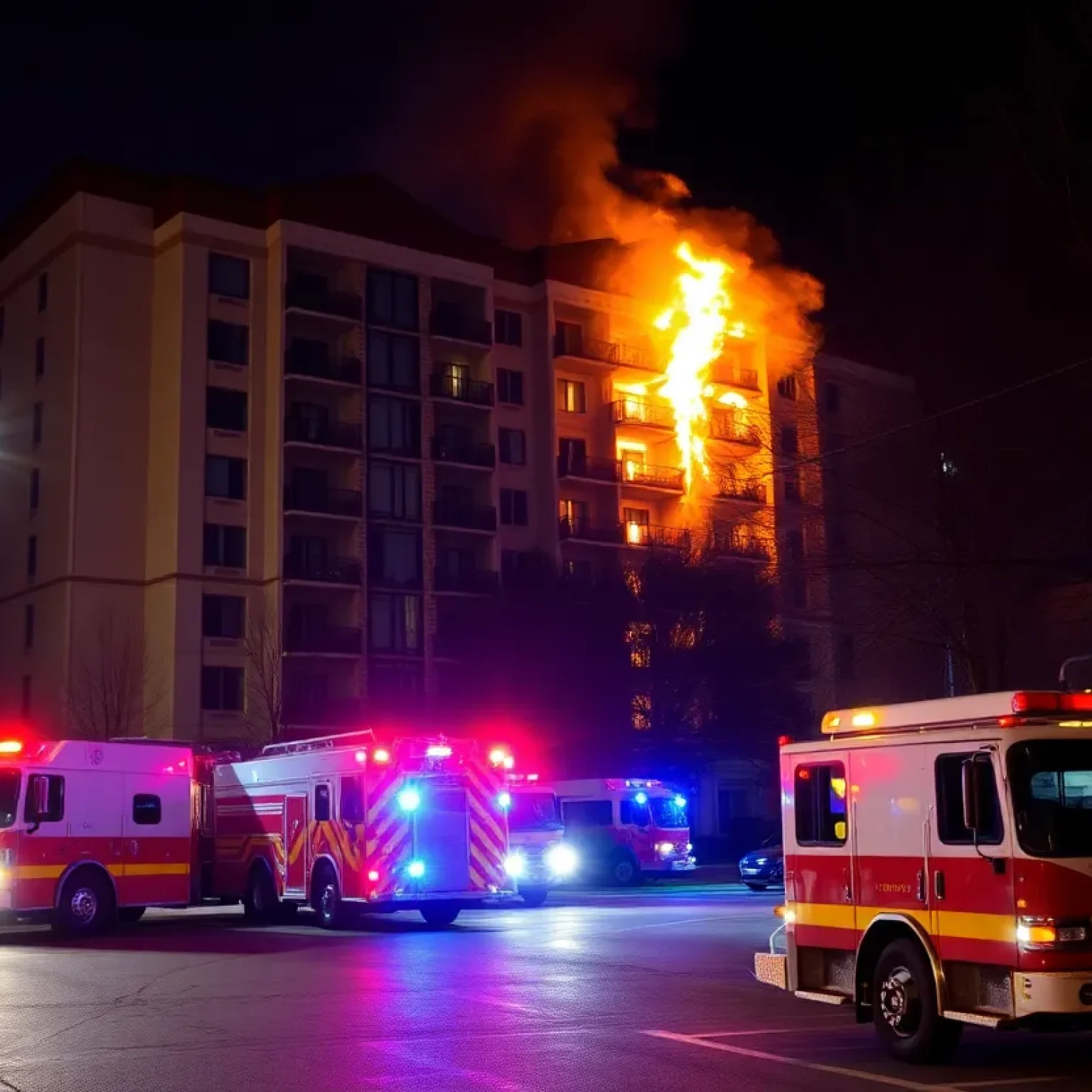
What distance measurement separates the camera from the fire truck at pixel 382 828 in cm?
2233

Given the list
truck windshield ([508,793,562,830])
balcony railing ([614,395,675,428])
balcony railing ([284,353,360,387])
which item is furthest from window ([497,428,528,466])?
truck windshield ([508,793,562,830])

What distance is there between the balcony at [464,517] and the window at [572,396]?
6.70 meters

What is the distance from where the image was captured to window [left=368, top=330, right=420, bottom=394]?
5859cm

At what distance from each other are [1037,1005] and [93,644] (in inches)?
1855

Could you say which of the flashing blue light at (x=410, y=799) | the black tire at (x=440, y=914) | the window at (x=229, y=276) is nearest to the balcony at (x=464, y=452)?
the window at (x=229, y=276)

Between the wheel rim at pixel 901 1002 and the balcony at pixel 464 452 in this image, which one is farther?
the balcony at pixel 464 452

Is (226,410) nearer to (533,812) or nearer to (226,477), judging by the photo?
(226,477)

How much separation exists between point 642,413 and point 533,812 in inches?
1368

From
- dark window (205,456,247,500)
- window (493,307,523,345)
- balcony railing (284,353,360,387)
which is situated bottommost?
dark window (205,456,247,500)

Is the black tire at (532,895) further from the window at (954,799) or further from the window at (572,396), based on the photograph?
the window at (572,396)

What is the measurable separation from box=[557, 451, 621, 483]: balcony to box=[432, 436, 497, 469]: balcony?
3161 mm

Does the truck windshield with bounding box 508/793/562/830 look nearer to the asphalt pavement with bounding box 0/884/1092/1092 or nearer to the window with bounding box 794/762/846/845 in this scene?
the asphalt pavement with bounding box 0/884/1092/1092

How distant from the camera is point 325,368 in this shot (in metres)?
Answer: 57.1

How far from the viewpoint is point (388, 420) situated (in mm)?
58812
